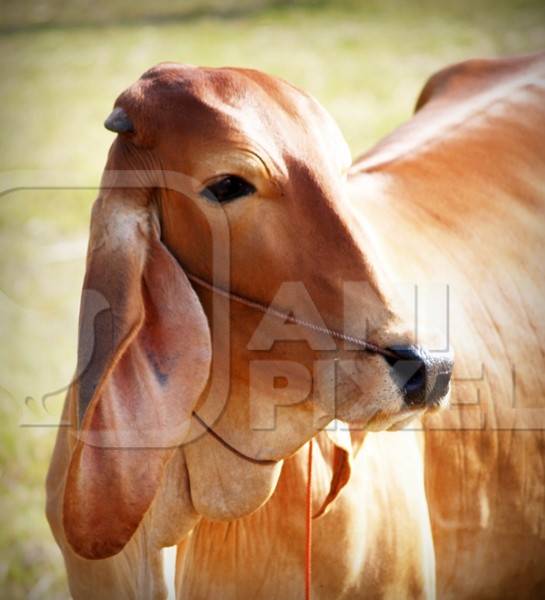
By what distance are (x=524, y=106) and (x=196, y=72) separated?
74.0 inches

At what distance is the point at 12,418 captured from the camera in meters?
5.70

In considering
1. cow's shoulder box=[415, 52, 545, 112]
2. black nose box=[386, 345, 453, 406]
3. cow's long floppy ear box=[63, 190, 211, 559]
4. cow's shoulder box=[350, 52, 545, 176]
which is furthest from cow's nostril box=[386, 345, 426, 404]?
cow's shoulder box=[415, 52, 545, 112]

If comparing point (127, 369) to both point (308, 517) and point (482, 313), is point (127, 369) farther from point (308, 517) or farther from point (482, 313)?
point (482, 313)

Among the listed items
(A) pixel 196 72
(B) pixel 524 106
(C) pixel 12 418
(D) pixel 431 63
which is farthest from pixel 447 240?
(D) pixel 431 63

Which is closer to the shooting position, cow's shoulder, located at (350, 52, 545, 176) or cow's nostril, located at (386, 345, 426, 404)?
cow's nostril, located at (386, 345, 426, 404)

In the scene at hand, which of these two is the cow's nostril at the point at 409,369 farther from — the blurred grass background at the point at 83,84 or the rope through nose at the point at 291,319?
the blurred grass background at the point at 83,84

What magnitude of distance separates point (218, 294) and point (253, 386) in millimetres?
246

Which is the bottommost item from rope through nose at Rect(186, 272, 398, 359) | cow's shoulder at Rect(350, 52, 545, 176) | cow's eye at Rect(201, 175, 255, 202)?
rope through nose at Rect(186, 272, 398, 359)

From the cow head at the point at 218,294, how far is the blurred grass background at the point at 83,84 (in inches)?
89.9

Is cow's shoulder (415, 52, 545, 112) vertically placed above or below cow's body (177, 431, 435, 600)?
above

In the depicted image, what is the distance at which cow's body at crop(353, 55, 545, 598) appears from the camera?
353 cm

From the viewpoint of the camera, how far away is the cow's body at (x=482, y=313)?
3529 millimetres

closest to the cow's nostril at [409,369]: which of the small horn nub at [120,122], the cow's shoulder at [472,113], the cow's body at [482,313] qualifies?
the small horn nub at [120,122]

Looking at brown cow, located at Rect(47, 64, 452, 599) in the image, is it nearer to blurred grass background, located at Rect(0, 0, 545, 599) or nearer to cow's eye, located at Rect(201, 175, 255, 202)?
cow's eye, located at Rect(201, 175, 255, 202)
